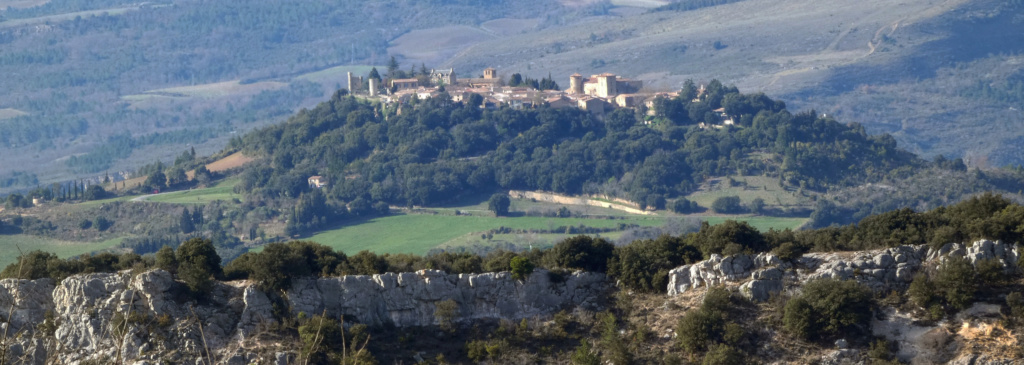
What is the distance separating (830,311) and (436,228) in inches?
2281

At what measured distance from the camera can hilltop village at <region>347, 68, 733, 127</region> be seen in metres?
118

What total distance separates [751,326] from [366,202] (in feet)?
216

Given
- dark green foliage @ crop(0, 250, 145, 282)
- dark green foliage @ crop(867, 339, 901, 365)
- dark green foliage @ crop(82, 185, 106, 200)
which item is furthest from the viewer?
dark green foliage @ crop(82, 185, 106, 200)

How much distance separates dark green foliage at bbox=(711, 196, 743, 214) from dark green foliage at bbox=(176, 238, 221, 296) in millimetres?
57793

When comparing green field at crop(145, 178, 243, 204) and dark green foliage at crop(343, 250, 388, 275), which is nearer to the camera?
dark green foliage at crop(343, 250, 388, 275)

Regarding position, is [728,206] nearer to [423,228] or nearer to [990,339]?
[423,228]

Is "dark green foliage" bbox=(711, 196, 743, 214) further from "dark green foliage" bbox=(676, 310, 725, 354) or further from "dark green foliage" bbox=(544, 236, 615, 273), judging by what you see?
"dark green foliage" bbox=(676, 310, 725, 354)

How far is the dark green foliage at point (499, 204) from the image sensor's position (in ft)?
321

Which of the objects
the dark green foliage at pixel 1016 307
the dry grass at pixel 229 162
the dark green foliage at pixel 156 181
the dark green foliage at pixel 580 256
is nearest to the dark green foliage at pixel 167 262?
the dark green foliage at pixel 580 256

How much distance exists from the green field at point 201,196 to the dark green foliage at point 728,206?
3383cm

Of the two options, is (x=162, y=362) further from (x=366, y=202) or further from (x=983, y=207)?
(x=366, y=202)

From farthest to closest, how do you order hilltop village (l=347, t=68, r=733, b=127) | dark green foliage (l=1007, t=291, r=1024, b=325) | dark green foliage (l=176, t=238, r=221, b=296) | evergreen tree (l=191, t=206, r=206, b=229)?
1. hilltop village (l=347, t=68, r=733, b=127)
2. evergreen tree (l=191, t=206, r=206, b=229)
3. dark green foliage (l=176, t=238, r=221, b=296)
4. dark green foliage (l=1007, t=291, r=1024, b=325)

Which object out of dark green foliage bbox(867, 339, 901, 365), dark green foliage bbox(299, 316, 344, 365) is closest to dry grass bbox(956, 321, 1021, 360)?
dark green foliage bbox(867, 339, 901, 365)

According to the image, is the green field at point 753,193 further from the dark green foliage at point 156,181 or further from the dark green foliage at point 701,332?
the dark green foliage at point 701,332
